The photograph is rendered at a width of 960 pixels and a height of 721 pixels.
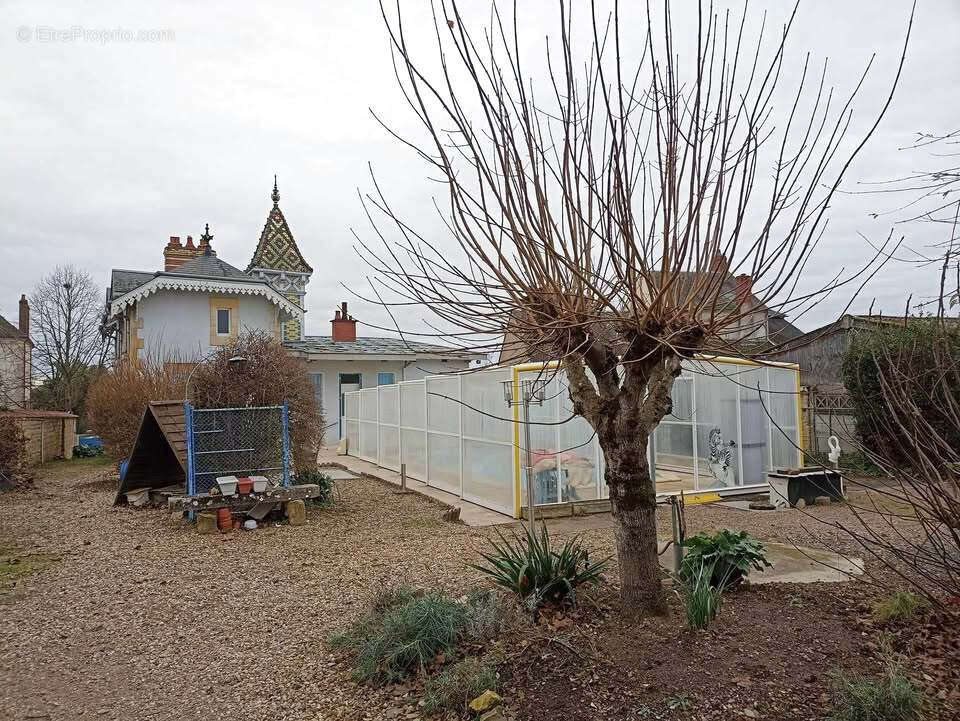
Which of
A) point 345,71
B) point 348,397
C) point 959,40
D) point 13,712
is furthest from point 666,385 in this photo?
point 348,397

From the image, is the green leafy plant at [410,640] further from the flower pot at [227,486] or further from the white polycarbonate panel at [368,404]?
the white polycarbonate panel at [368,404]

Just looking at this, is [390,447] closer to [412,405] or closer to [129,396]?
[412,405]

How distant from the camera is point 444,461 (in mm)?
11320

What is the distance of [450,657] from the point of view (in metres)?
3.68

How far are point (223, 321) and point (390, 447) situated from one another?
7.74 m

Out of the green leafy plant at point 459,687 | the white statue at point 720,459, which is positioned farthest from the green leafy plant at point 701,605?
the white statue at point 720,459

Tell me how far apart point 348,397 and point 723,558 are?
14.7 metres

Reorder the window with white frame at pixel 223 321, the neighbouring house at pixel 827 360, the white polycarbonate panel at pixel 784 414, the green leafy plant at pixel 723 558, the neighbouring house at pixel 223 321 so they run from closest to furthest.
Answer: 1. the green leafy plant at pixel 723 558
2. the white polycarbonate panel at pixel 784 414
3. the neighbouring house at pixel 827 360
4. the neighbouring house at pixel 223 321
5. the window with white frame at pixel 223 321

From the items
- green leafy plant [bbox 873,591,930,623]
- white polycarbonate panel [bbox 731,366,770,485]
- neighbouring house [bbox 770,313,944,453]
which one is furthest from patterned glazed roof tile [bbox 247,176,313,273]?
green leafy plant [bbox 873,591,930,623]

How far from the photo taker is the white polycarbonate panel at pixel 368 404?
1555 cm

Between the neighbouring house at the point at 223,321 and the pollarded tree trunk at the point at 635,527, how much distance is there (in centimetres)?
1191

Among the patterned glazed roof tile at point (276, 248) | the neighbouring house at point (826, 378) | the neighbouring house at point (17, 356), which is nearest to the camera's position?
the neighbouring house at point (826, 378)

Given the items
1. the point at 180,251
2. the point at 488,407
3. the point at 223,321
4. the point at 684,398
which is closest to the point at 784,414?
the point at 684,398

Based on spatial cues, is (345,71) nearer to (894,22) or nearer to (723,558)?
(894,22)
